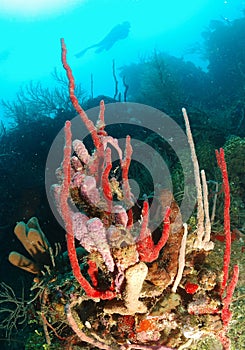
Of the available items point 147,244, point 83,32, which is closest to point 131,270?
point 147,244

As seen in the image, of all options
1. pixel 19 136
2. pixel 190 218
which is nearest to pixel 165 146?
pixel 190 218

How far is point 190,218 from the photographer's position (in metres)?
2.83

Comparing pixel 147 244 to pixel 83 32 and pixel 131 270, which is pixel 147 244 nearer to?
pixel 131 270

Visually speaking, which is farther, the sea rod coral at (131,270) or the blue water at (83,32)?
the blue water at (83,32)

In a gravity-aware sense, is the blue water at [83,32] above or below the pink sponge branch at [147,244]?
above

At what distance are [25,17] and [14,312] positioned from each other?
218 ft

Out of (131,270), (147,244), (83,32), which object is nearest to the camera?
(131,270)

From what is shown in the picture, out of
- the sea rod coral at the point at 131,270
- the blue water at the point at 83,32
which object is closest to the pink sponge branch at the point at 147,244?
the sea rod coral at the point at 131,270

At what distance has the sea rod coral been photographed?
1.83 m

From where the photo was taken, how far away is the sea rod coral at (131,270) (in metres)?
1.83

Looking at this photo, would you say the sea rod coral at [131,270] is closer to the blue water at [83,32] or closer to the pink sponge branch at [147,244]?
the pink sponge branch at [147,244]

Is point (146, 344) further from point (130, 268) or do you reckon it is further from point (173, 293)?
point (130, 268)

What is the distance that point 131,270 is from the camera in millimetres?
1803

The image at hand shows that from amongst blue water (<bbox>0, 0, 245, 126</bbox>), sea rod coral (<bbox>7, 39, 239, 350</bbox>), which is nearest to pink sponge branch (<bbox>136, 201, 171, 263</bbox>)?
sea rod coral (<bbox>7, 39, 239, 350</bbox>)
